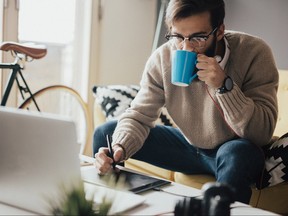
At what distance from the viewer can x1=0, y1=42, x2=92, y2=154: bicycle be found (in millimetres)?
2287

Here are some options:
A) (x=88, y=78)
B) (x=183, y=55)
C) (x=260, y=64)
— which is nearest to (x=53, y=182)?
(x=183, y=55)

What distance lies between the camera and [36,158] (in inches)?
37.8

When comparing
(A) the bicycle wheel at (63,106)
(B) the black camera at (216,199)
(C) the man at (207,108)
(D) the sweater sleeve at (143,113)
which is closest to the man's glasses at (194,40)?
(C) the man at (207,108)

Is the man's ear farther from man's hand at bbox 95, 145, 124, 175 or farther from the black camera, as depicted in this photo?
the black camera

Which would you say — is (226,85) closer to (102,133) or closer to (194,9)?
(194,9)

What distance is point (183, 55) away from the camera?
1398 mm

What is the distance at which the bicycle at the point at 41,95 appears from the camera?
2.29 m

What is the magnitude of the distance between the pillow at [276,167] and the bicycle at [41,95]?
2.64 feet

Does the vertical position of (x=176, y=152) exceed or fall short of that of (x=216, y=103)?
it falls short

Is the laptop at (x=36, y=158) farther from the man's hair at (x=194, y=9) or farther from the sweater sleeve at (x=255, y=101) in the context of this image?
the man's hair at (x=194, y=9)

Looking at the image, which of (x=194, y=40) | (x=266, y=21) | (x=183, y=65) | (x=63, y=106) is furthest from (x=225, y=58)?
(x=63, y=106)

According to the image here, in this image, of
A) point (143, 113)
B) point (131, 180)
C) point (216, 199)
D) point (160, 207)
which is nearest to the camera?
point (216, 199)

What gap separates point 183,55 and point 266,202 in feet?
2.28

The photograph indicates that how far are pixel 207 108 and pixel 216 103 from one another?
79mm
